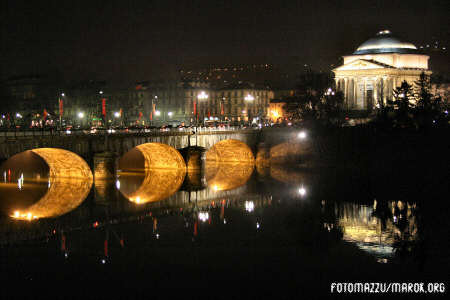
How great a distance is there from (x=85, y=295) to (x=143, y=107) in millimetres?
124896

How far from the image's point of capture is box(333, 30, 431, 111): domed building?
117375 mm

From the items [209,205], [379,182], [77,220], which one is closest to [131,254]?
[77,220]

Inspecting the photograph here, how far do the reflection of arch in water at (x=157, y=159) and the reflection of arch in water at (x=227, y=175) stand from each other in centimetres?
420

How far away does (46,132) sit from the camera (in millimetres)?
56344

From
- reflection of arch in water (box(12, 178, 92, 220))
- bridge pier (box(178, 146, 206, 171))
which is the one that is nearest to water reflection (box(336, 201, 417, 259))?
reflection of arch in water (box(12, 178, 92, 220))

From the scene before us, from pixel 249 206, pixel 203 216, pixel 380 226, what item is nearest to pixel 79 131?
pixel 249 206

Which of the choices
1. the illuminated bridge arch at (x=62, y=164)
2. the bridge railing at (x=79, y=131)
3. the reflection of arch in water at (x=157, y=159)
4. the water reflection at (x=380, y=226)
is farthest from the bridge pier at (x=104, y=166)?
the water reflection at (x=380, y=226)

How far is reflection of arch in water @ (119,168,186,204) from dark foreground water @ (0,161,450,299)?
20 centimetres

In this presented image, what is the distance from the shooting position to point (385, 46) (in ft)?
402

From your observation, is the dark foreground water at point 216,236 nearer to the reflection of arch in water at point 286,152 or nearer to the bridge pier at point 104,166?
the bridge pier at point 104,166

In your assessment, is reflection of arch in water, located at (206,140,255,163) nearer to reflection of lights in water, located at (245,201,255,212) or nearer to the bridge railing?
the bridge railing

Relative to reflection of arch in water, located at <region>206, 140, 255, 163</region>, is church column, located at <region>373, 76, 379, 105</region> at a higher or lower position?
higher

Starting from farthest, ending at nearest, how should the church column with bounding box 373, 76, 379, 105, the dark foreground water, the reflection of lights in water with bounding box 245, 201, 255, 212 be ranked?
the church column with bounding box 373, 76, 379, 105 < the reflection of lights in water with bounding box 245, 201, 255, 212 < the dark foreground water

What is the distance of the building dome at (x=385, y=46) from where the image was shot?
4786 inches
